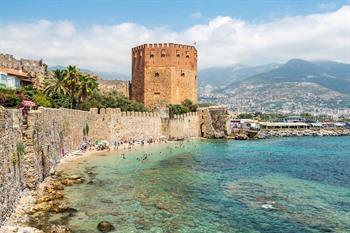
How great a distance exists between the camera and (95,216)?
13.5 metres

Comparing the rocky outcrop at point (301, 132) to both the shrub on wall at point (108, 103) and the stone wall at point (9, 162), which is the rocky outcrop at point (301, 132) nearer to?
the shrub on wall at point (108, 103)

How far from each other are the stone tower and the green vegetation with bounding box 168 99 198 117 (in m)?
0.88

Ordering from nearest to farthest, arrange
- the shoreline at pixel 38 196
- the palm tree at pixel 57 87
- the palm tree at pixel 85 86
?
the shoreline at pixel 38 196
the palm tree at pixel 57 87
the palm tree at pixel 85 86

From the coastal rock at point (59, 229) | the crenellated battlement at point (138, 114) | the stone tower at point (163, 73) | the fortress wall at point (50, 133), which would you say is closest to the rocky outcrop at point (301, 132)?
the stone tower at point (163, 73)

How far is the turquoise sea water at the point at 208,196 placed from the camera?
42.8ft

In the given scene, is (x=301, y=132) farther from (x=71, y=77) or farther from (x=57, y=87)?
(x=57, y=87)

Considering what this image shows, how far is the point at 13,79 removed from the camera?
31266mm

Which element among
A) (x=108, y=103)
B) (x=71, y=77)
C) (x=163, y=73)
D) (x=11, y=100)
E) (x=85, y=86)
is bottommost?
(x=11, y=100)

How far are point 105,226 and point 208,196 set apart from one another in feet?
19.9

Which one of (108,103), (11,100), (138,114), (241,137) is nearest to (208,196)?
(11,100)

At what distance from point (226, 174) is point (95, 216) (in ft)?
37.6

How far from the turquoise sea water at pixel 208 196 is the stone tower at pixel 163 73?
21.9m

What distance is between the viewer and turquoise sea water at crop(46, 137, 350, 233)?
13039 mm

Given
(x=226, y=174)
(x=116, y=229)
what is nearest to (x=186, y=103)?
(x=226, y=174)
